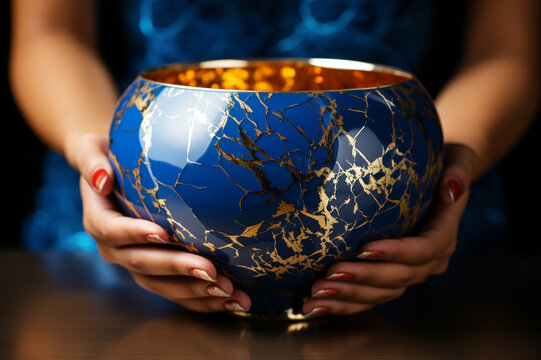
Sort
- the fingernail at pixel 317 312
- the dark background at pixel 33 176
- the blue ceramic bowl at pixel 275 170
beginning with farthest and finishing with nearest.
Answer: the dark background at pixel 33 176 < the fingernail at pixel 317 312 < the blue ceramic bowl at pixel 275 170

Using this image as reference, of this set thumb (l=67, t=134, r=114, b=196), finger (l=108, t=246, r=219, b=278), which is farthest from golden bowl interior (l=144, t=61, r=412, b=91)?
finger (l=108, t=246, r=219, b=278)

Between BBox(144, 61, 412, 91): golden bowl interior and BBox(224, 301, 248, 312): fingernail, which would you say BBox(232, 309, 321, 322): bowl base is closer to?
BBox(224, 301, 248, 312): fingernail

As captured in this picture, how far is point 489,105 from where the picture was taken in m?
0.85

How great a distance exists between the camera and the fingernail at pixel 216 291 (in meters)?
0.54

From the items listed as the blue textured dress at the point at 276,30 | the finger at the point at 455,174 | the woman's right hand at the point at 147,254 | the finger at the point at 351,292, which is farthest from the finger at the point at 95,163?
the blue textured dress at the point at 276,30

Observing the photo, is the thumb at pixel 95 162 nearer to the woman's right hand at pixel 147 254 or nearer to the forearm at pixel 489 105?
the woman's right hand at pixel 147 254

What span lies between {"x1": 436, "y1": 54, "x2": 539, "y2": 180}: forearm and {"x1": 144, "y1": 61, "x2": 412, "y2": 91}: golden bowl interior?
153 mm

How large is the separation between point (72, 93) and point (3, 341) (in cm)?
38

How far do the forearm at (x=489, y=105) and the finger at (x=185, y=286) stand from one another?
1.20 ft

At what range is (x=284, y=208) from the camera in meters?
0.48

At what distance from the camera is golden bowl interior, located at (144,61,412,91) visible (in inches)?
26.8

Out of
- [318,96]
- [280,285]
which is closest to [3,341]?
[280,285]

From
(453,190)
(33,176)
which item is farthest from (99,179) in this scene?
(33,176)

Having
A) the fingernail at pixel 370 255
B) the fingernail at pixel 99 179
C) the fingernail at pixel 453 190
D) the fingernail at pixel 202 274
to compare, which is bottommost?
the fingernail at pixel 202 274
